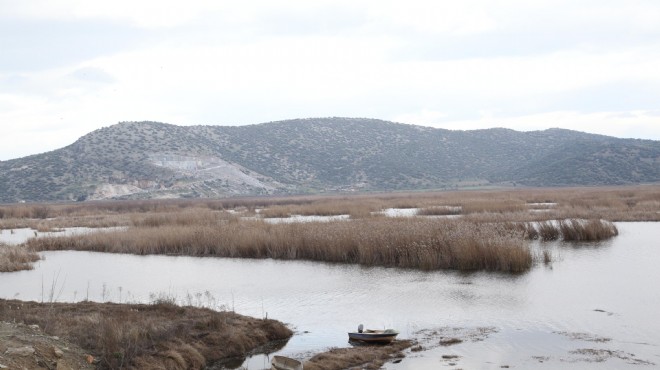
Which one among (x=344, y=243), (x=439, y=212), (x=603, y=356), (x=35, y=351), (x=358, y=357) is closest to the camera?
(x=35, y=351)

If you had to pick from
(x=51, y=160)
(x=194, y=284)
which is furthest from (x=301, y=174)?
(x=194, y=284)

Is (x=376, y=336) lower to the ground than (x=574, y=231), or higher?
lower

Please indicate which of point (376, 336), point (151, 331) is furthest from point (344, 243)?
point (151, 331)

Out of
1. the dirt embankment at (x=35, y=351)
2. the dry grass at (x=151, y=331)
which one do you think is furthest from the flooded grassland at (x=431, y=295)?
the dirt embankment at (x=35, y=351)

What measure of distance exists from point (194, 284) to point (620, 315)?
13.3 metres

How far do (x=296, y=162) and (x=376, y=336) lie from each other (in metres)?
115

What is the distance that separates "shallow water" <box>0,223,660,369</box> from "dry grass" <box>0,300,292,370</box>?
0.81 m

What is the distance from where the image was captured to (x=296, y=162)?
12962 centimetres

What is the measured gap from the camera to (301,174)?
124m

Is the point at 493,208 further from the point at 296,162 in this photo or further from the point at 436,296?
the point at 296,162

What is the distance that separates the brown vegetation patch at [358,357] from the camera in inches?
520

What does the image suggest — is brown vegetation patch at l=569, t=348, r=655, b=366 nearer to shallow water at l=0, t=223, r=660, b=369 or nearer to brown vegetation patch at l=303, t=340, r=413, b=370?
shallow water at l=0, t=223, r=660, b=369

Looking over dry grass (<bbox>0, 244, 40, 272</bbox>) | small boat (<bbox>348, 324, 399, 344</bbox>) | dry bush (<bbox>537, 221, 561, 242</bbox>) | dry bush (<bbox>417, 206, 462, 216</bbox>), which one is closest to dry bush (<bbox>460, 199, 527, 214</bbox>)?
dry bush (<bbox>417, 206, 462, 216</bbox>)

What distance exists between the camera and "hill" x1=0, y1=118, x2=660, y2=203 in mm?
102875
